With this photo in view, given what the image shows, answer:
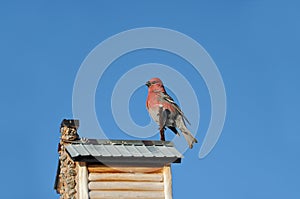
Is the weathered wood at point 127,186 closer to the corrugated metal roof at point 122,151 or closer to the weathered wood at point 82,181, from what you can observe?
the weathered wood at point 82,181

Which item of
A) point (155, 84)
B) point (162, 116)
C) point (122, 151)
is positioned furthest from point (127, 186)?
point (155, 84)

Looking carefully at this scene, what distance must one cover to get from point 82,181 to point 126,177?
2.23 ft

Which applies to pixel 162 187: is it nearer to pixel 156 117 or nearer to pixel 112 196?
pixel 112 196

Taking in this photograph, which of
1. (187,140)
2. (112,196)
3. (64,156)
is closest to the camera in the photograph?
(112,196)

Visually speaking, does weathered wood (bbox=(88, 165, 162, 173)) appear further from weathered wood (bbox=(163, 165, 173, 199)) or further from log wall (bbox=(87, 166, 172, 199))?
weathered wood (bbox=(163, 165, 173, 199))

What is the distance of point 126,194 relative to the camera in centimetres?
1068

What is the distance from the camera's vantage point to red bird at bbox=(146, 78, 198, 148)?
1329 centimetres

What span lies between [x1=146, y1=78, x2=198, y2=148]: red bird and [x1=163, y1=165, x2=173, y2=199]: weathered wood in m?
2.02

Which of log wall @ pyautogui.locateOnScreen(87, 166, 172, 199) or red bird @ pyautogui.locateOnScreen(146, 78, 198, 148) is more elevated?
red bird @ pyautogui.locateOnScreen(146, 78, 198, 148)

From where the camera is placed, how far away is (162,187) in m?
10.9

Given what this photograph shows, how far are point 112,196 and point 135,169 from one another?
2.02 ft

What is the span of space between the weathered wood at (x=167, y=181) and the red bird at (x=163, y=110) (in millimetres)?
2018

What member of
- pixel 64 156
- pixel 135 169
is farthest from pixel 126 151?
pixel 64 156

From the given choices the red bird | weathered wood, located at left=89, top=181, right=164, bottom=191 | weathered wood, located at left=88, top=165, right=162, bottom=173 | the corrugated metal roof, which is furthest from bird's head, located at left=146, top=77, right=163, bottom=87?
weathered wood, located at left=89, top=181, right=164, bottom=191
